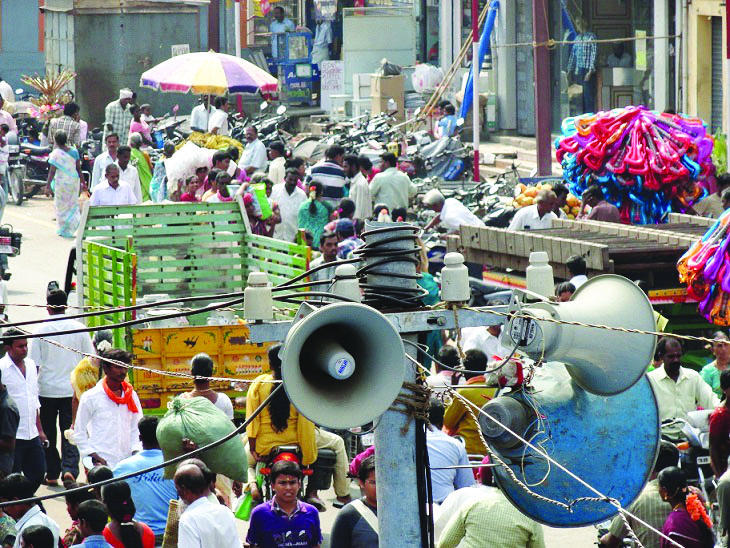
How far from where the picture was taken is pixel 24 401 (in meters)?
10.6

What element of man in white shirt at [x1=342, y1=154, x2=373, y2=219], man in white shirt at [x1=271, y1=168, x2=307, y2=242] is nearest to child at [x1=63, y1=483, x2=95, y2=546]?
man in white shirt at [x1=271, y1=168, x2=307, y2=242]

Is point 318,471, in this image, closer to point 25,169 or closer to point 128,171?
point 128,171

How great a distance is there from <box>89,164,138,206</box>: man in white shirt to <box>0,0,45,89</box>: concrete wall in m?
26.9

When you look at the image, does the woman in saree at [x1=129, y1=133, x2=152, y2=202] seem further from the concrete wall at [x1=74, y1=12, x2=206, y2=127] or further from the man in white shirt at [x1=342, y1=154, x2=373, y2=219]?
the concrete wall at [x1=74, y1=12, x2=206, y2=127]

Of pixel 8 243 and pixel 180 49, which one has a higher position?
pixel 180 49

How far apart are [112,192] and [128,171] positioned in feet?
7.46

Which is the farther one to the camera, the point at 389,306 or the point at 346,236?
the point at 346,236

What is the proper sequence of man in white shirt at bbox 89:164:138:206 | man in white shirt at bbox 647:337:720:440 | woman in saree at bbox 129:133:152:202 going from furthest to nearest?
1. woman in saree at bbox 129:133:152:202
2. man in white shirt at bbox 89:164:138:206
3. man in white shirt at bbox 647:337:720:440

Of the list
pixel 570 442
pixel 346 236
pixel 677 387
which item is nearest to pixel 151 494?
pixel 570 442

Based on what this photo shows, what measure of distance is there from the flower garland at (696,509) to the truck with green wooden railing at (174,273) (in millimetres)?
5093

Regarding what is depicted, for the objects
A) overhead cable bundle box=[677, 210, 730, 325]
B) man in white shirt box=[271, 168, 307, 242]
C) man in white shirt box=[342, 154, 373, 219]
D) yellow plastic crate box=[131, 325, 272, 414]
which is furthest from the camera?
man in white shirt box=[342, 154, 373, 219]

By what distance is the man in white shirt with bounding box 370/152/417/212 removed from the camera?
1836 cm

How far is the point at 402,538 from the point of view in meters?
5.86

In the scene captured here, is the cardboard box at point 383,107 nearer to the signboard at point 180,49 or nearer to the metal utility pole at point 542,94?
the signboard at point 180,49
